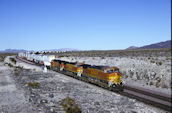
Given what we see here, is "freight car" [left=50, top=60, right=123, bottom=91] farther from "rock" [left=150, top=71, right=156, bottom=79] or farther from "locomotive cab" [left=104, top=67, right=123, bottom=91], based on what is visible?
"rock" [left=150, top=71, right=156, bottom=79]

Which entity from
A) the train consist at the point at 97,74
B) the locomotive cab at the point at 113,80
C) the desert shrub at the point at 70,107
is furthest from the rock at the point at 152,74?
the desert shrub at the point at 70,107

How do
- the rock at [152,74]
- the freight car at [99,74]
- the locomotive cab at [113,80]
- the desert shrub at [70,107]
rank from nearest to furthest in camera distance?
the desert shrub at [70,107] → the locomotive cab at [113,80] → the freight car at [99,74] → the rock at [152,74]

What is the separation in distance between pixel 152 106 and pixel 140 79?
42.6 feet

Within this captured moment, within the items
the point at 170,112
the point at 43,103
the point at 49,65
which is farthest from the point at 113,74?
the point at 49,65

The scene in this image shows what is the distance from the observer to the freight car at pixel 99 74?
789 inches

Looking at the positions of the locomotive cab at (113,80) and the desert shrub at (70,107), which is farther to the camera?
the locomotive cab at (113,80)

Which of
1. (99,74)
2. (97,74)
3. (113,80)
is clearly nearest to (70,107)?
(113,80)

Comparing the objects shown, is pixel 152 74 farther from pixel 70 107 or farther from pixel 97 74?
pixel 70 107

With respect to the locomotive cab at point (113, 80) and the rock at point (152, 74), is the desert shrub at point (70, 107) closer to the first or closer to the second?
the locomotive cab at point (113, 80)

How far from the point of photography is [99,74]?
2212 cm

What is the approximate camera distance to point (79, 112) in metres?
12.1

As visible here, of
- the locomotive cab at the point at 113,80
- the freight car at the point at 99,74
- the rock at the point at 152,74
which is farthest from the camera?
the rock at the point at 152,74

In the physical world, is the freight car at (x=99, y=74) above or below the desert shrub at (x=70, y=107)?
above

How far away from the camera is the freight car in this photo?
2003 cm
